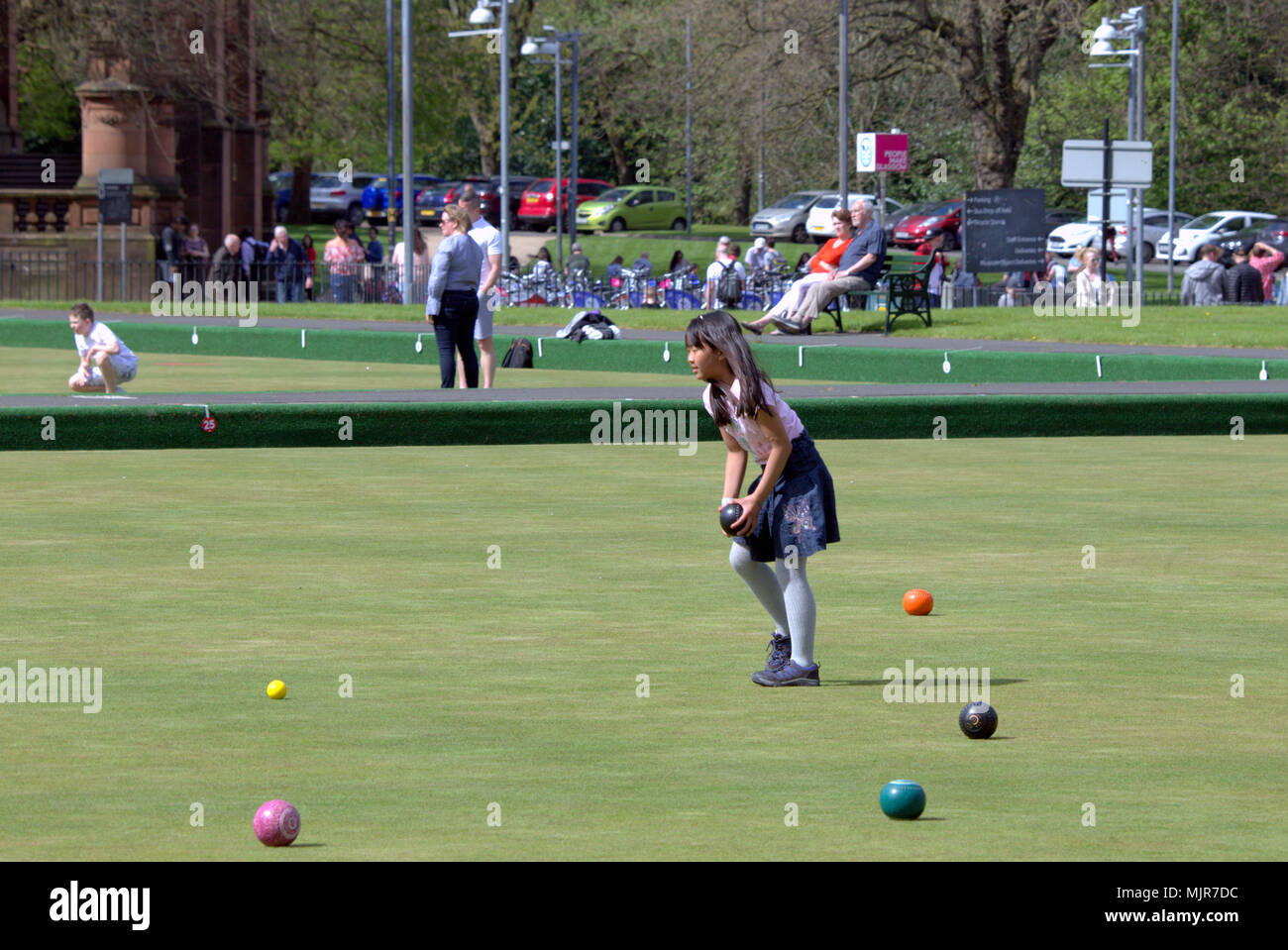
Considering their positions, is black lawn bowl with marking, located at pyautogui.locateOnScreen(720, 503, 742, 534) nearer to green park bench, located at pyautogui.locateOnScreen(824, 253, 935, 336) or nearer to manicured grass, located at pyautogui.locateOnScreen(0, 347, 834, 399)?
manicured grass, located at pyautogui.locateOnScreen(0, 347, 834, 399)

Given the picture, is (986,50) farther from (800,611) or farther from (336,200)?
(800,611)

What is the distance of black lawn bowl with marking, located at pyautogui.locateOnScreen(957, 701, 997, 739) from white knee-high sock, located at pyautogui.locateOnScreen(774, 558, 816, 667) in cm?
100

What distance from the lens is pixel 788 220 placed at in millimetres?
56188

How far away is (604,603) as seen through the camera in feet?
31.9

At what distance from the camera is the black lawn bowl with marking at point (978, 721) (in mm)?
6973

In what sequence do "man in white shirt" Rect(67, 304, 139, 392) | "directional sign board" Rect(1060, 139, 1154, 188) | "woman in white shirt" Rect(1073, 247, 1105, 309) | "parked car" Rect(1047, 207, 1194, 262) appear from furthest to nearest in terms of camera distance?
"parked car" Rect(1047, 207, 1194, 262)
"woman in white shirt" Rect(1073, 247, 1105, 309)
"directional sign board" Rect(1060, 139, 1154, 188)
"man in white shirt" Rect(67, 304, 139, 392)

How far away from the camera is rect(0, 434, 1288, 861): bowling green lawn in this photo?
231 inches

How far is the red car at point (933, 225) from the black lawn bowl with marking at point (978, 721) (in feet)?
149

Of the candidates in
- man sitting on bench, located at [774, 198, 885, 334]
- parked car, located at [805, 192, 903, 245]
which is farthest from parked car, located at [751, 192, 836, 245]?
man sitting on bench, located at [774, 198, 885, 334]

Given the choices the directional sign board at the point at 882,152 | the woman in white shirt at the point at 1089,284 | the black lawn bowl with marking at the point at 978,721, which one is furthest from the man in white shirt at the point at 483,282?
the directional sign board at the point at 882,152

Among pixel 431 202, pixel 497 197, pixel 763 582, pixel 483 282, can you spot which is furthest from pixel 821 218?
pixel 763 582

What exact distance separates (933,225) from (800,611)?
1773 inches

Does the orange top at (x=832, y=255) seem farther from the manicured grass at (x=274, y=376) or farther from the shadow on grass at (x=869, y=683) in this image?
the shadow on grass at (x=869, y=683)
